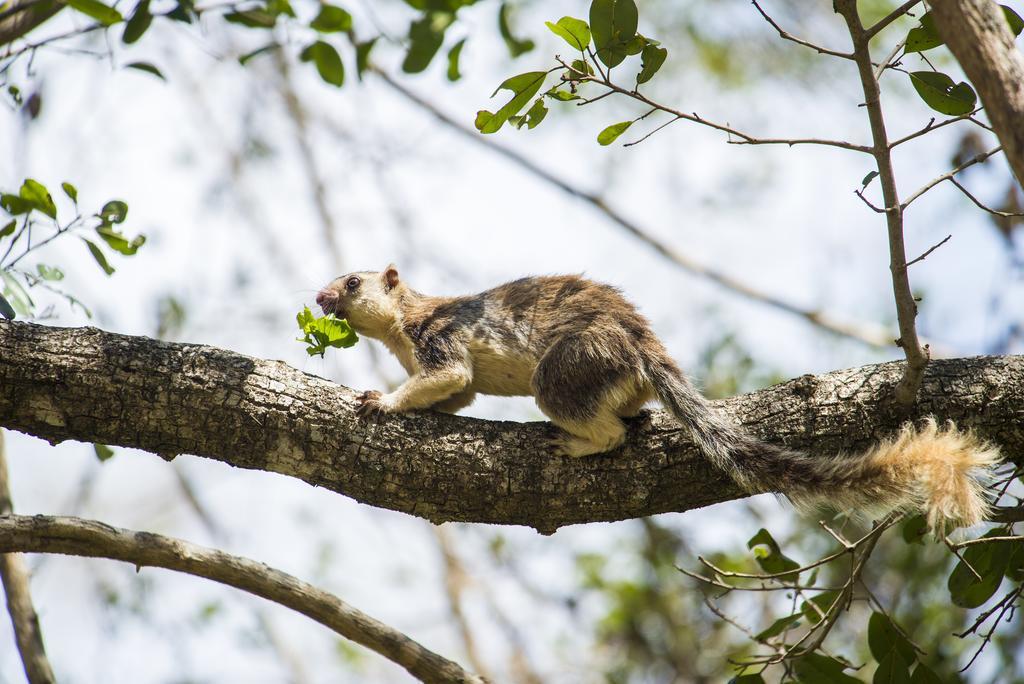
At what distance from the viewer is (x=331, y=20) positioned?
4891 millimetres

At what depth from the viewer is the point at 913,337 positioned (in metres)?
3.84

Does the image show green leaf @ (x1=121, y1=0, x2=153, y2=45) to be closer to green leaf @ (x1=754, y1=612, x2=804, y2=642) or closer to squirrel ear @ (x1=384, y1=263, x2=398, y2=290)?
squirrel ear @ (x1=384, y1=263, x2=398, y2=290)

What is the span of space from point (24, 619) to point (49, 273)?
174cm

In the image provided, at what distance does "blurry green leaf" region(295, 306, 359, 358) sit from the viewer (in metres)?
4.80

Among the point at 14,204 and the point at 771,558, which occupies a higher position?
the point at 14,204

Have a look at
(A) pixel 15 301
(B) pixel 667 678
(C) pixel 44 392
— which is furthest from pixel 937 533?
(B) pixel 667 678

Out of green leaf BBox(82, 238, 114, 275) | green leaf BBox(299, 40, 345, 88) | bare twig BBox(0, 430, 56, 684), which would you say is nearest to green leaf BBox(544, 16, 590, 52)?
green leaf BBox(299, 40, 345, 88)

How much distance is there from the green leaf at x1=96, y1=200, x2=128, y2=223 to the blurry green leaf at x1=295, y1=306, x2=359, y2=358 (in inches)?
41.7

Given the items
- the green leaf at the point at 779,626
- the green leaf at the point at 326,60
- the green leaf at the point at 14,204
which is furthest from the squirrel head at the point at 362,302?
the green leaf at the point at 779,626

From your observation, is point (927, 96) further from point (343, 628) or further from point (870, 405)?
point (343, 628)

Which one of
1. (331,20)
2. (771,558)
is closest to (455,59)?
(331,20)

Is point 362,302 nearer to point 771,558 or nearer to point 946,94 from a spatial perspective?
point 771,558

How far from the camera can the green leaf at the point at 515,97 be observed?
4.01 meters

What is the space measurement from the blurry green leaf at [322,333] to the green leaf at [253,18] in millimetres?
1704
